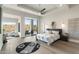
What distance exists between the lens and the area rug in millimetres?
1831

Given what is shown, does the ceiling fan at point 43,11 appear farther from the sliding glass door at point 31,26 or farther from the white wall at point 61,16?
the sliding glass door at point 31,26

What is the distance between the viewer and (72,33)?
2000 mm

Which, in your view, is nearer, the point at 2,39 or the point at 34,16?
the point at 2,39

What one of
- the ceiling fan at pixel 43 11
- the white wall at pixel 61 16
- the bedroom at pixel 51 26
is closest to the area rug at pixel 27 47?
the bedroom at pixel 51 26

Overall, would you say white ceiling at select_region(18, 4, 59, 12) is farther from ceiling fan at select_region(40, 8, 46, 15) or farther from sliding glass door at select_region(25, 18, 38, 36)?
sliding glass door at select_region(25, 18, 38, 36)

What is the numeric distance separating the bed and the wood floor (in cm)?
12

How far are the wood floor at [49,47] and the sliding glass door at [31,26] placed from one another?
0.66 ft

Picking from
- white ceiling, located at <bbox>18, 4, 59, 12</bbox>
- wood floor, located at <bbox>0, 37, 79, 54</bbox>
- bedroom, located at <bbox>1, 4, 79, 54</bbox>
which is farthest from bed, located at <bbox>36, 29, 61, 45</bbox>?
white ceiling, located at <bbox>18, 4, 59, 12</bbox>

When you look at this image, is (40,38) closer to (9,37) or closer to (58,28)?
(58,28)

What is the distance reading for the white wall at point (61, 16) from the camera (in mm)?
1928

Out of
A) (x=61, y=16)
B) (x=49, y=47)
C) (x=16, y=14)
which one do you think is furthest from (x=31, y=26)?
(x=61, y=16)
